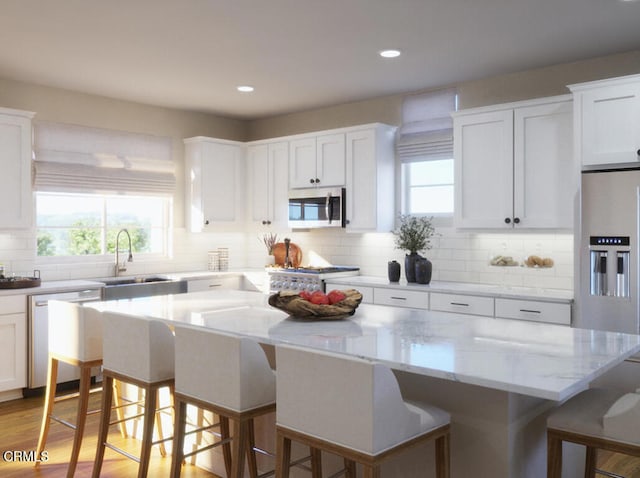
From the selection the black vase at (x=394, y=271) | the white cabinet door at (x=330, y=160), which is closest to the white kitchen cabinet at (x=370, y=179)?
the white cabinet door at (x=330, y=160)

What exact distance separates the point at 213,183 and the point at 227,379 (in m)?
4.25

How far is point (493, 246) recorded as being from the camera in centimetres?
509

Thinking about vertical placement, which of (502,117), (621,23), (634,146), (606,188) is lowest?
(606,188)

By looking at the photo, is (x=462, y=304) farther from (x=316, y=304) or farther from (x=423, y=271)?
(x=316, y=304)

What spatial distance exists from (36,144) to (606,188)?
470 cm

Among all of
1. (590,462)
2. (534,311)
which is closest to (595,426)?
(590,462)

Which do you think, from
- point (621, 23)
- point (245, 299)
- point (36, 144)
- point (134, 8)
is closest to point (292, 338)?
point (245, 299)

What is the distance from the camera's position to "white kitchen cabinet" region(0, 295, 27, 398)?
461 cm

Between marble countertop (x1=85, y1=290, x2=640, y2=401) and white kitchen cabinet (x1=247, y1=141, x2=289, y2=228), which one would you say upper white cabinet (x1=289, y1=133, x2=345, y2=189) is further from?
marble countertop (x1=85, y1=290, x2=640, y2=401)

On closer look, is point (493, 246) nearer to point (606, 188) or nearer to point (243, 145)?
point (606, 188)

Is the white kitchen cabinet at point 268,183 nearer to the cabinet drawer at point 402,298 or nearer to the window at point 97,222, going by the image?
the window at point 97,222

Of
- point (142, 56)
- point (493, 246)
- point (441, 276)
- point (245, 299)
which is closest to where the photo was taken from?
point (245, 299)

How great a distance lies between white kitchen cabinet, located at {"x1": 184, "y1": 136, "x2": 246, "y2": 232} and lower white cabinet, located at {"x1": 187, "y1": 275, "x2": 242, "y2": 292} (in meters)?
0.58

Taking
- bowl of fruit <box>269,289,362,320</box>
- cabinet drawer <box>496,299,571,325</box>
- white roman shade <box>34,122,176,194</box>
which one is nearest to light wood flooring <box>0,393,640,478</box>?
cabinet drawer <box>496,299,571,325</box>
